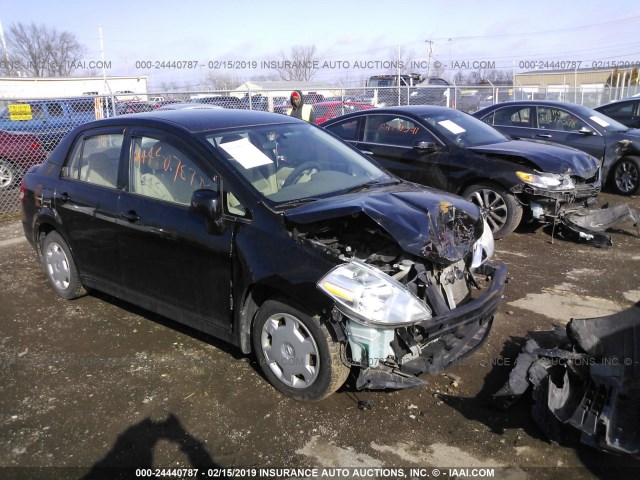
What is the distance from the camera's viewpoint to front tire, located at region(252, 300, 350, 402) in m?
3.04

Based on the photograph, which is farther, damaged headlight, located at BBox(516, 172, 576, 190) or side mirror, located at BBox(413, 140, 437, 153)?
side mirror, located at BBox(413, 140, 437, 153)

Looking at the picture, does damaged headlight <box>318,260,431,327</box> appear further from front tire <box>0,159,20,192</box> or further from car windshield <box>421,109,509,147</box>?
front tire <box>0,159,20,192</box>

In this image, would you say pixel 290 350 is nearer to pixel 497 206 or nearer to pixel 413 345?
pixel 413 345

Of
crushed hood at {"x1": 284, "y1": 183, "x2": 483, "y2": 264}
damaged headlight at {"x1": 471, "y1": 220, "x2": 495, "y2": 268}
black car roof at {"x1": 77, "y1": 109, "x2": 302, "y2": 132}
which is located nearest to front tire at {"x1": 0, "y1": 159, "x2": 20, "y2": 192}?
black car roof at {"x1": 77, "y1": 109, "x2": 302, "y2": 132}

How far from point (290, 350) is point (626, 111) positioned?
38.1 ft

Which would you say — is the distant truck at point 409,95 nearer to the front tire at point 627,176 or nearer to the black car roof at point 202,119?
the front tire at point 627,176

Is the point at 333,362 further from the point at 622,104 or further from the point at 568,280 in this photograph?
the point at 622,104

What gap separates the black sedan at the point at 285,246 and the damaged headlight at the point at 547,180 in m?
2.75

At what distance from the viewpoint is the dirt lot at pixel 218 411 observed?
9.25 ft

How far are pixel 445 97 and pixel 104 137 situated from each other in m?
15.5

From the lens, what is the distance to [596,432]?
259cm

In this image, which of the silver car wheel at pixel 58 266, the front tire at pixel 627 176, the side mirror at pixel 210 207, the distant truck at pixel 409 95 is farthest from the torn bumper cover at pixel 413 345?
the distant truck at pixel 409 95

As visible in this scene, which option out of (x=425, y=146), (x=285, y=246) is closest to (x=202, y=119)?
(x=285, y=246)

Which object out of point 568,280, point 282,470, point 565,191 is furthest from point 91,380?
point 565,191
